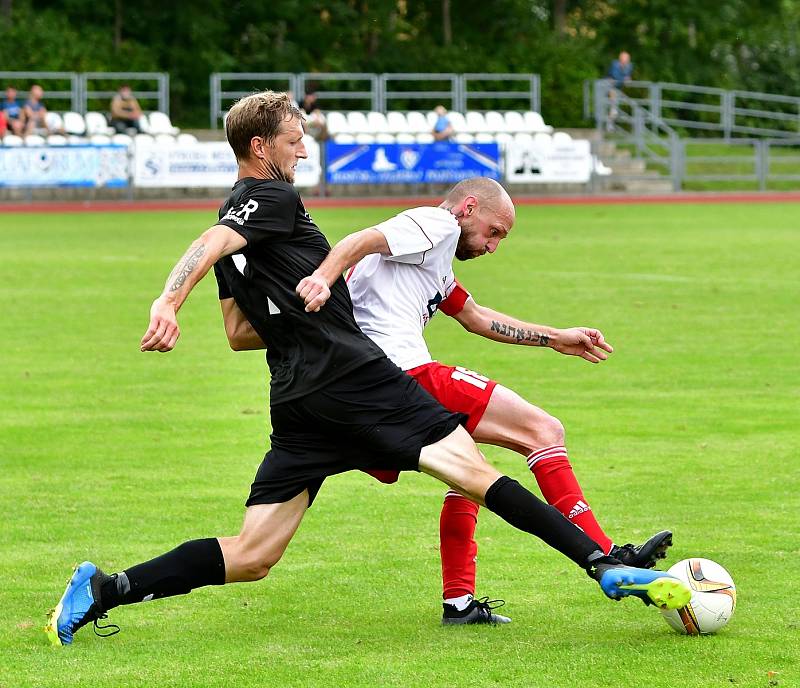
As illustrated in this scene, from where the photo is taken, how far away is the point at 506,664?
16.3 feet

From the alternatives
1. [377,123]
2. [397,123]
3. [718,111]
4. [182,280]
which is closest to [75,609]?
[182,280]

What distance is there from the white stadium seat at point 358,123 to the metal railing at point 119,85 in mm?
4710

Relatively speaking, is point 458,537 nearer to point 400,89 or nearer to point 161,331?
point 161,331

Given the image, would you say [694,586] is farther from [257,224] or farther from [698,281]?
[698,281]

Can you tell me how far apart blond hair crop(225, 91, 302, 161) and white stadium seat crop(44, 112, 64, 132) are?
30.2m

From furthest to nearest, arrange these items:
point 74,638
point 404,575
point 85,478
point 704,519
A: 1. point 85,478
2. point 704,519
3. point 404,575
4. point 74,638

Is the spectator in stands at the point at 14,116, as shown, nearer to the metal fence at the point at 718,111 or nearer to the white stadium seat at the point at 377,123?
the white stadium seat at the point at 377,123

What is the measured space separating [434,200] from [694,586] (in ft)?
92.3

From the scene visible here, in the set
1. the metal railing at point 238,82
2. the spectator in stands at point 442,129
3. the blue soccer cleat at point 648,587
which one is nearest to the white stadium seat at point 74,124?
the metal railing at point 238,82

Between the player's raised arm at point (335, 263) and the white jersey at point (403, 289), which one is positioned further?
the white jersey at point (403, 289)

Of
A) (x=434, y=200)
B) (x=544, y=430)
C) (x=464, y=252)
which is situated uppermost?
(x=464, y=252)

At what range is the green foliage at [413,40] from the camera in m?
44.1

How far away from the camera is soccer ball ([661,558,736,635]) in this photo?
5.20 metres

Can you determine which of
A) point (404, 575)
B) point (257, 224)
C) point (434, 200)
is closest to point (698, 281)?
point (404, 575)
